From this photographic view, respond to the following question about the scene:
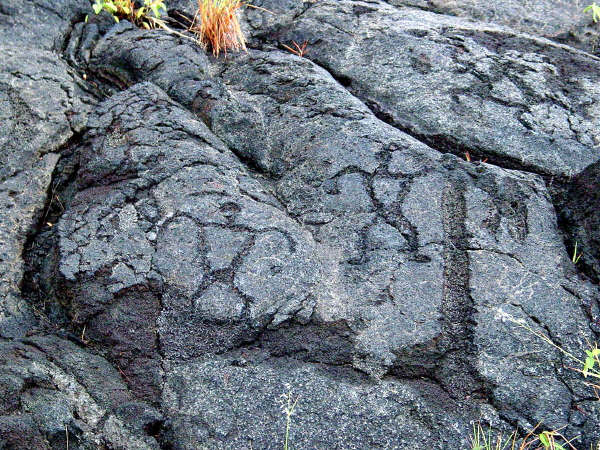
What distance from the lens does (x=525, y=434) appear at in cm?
183

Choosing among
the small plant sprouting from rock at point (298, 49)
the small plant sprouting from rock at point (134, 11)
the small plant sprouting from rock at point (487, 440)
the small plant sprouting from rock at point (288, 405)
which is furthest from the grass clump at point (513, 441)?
the small plant sprouting from rock at point (134, 11)

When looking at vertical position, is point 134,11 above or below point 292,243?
above

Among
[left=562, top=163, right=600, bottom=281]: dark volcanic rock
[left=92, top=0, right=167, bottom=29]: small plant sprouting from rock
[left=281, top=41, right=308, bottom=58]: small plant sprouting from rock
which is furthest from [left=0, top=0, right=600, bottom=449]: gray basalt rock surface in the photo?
[left=92, top=0, right=167, bottom=29]: small plant sprouting from rock

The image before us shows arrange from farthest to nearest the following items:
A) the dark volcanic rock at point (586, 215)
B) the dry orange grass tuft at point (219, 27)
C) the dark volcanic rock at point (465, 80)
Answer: the dry orange grass tuft at point (219, 27)
the dark volcanic rock at point (465, 80)
the dark volcanic rock at point (586, 215)

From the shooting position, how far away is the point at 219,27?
3100 millimetres

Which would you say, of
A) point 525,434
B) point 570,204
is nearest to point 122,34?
point 570,204

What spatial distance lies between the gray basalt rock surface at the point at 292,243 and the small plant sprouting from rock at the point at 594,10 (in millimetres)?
542

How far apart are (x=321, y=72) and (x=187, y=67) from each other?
2.16 feet

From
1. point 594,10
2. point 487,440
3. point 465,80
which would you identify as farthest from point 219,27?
point 487,440

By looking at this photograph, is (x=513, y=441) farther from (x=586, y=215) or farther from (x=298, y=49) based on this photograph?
(x=298, y=49)

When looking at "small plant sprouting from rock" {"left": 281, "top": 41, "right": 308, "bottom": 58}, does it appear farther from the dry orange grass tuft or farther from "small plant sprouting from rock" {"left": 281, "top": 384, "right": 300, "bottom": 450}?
"small plant sprouting from rock" {"left": 281, "top": 384, "right": 300, "bottom": 450}

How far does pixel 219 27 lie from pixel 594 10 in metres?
2.13

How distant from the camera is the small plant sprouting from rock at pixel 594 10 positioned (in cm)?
341

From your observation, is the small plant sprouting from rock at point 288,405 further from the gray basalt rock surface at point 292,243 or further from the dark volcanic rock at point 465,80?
the dark volcanic rock at point 465,80
